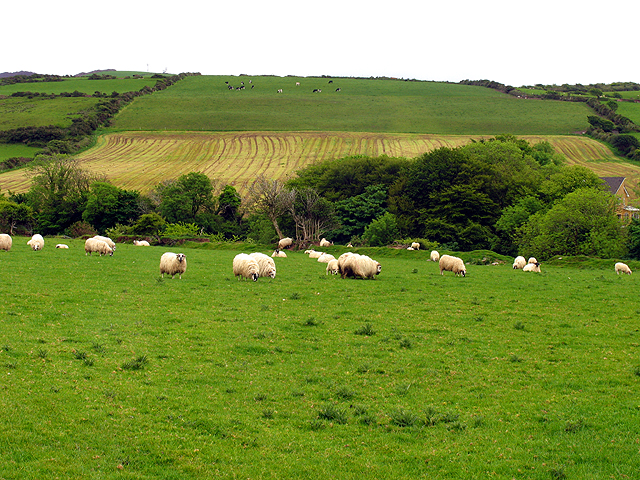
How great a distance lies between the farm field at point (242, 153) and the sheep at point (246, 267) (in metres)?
69.6

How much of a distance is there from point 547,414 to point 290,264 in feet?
93.4

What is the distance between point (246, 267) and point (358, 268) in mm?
6319

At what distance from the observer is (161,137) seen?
431 ft

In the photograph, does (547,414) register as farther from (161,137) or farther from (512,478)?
(161,137)

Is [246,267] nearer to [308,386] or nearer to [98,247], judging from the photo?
[98,247]

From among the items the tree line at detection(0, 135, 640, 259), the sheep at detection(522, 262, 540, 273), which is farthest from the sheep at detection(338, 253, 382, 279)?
the tree line at detection(0, 135, 640, 259)

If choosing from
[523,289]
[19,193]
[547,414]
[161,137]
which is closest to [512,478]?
[547,414]

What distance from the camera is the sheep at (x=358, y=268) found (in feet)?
93.7

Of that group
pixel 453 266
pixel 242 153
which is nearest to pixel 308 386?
pixel 453 266

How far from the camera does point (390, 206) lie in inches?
2611

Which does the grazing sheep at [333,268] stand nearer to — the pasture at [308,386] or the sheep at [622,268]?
the pasture at [308,386]

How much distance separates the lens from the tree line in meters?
48.8

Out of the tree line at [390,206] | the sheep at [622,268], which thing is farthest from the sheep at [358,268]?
the tree line at [390,206]

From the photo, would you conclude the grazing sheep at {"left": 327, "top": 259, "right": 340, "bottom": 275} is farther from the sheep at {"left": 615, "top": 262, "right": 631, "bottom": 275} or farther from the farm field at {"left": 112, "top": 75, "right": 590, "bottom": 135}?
the farm field at {"left": 112, "top": 75, "right": 590, "bottom": 135}
